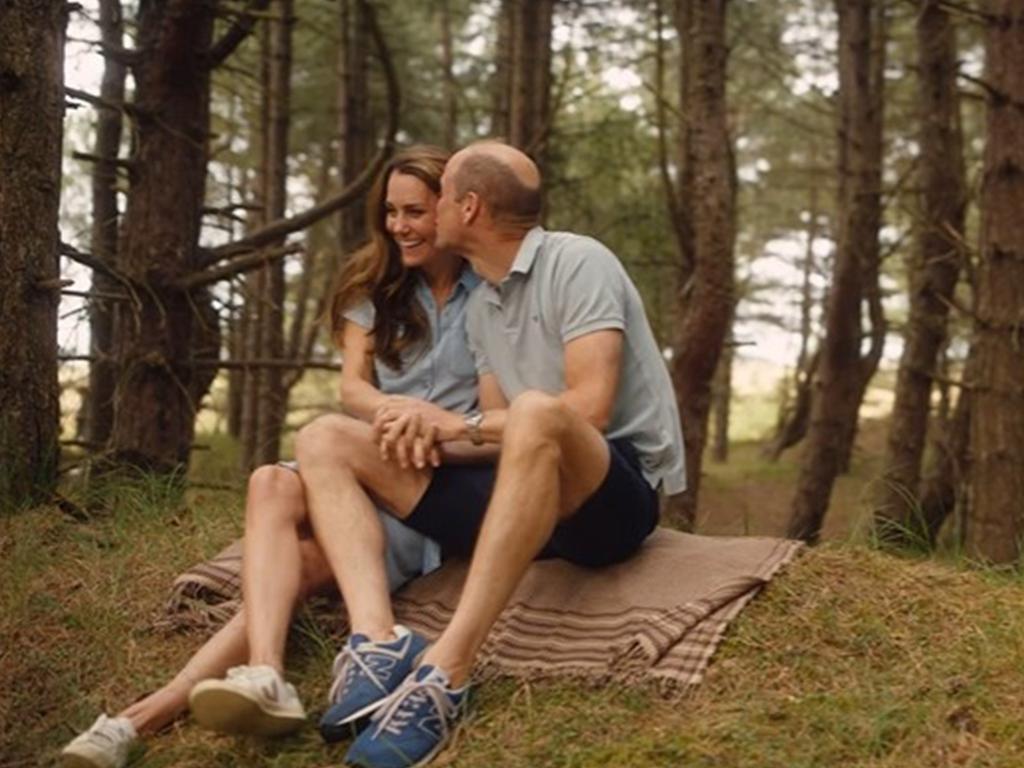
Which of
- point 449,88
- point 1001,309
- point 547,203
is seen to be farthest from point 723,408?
point 1001,309

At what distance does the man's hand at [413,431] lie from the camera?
152 inches

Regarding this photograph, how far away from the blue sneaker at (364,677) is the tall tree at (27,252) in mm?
2186

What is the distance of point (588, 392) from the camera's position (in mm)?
3795

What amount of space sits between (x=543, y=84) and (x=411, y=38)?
209 inches

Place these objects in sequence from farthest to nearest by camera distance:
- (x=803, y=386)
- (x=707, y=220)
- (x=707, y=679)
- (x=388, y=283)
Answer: (x=803, y=386) → (x=707, y=220) → (x=388, y=283) → (x=707, y=679)

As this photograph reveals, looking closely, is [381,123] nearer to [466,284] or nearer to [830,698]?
[466,284]

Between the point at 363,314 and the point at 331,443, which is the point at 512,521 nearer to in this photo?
the point at 331,443

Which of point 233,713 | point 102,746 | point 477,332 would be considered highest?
point 477,332

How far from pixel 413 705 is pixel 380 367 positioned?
53.7 inches

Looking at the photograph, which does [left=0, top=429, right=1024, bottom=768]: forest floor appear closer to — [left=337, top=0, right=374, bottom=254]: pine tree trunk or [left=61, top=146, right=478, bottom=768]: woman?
[left=61, top=146, right=478, bottom=768]: woman

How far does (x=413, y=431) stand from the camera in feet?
12.7

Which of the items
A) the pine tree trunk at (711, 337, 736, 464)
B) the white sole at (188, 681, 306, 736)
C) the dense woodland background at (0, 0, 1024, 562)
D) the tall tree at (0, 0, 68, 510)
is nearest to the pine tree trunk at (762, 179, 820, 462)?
the dense woodland background at (0, 0, 1024, 562)

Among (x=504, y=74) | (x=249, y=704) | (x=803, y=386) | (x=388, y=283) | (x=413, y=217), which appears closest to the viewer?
(x=249, y=704)

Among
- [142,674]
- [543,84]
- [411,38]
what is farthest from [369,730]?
[411,38]
